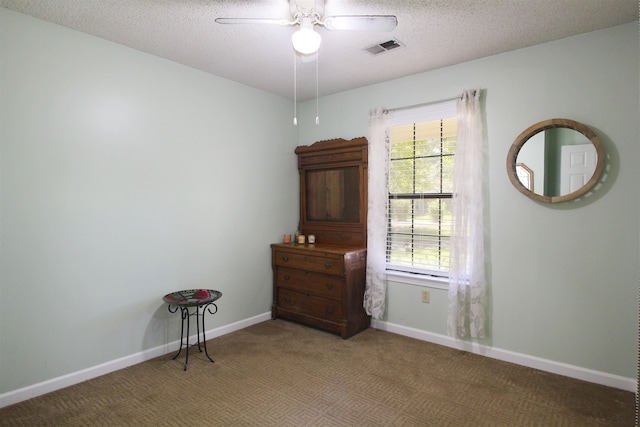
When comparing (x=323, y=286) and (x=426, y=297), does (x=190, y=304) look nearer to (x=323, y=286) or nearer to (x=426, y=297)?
(x=323, y=286)

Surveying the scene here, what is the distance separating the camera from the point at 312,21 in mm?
2154

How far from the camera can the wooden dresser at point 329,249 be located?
3.46m

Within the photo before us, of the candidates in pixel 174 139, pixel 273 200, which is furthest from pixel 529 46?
pixel 174 139

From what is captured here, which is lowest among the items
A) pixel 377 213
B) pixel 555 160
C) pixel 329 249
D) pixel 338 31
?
pixel 329 249

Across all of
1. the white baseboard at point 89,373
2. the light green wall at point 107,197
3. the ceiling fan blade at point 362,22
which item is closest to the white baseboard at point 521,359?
the light green wall at point 107,197

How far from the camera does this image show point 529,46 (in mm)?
2799

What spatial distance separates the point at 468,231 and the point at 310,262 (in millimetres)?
1541

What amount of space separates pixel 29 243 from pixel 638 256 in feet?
13.6

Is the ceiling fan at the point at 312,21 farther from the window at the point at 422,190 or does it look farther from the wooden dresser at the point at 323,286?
the wooden dresser at the point at 323,286

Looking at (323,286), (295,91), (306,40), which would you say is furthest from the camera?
(295,91)

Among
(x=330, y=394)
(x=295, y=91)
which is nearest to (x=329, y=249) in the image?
(x=330, y=394)

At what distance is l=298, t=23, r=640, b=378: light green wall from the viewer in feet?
8.09

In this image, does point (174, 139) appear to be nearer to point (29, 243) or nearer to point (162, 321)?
point (29, 243)

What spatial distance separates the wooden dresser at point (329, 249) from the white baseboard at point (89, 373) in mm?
821
